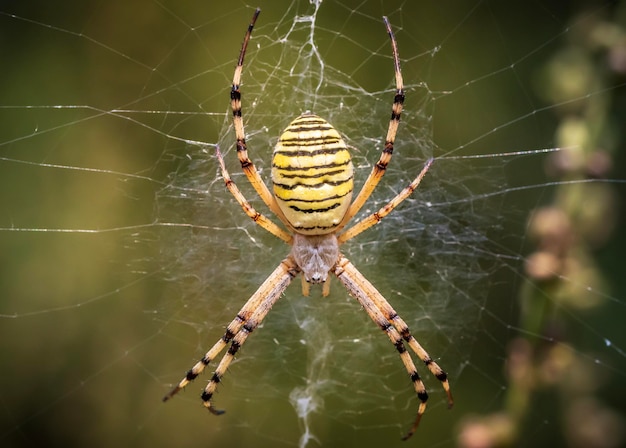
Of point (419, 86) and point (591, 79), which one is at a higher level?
point (419, 86)

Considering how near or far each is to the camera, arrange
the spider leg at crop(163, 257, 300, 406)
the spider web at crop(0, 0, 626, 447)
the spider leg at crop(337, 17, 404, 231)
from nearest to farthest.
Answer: the spider leg at crop(337, 17, 404, 231)
the spider leg at crop(163, 257, 300, 406)
the spider web at crop(0, 0, 626, 447)

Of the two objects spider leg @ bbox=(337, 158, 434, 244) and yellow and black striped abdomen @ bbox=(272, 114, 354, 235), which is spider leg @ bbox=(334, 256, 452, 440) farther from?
yellow and black striped abdomen @ bbox=(272, 114, 354, 235)

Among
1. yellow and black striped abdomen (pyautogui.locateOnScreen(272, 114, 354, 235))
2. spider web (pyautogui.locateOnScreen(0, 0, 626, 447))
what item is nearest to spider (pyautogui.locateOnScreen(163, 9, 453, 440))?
yellow and black striped abdomen (pyautogui.locateOnScreen(272, 114, 354, 235))

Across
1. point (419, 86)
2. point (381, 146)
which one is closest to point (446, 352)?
point (381, 146)

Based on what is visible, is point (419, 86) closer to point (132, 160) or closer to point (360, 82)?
point (360, 82)

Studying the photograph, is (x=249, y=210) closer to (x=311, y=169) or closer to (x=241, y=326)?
(x=311, y=169)

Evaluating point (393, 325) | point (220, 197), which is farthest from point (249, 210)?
point (393, 325)

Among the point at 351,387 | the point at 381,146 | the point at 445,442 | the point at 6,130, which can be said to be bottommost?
the point at 445,442
